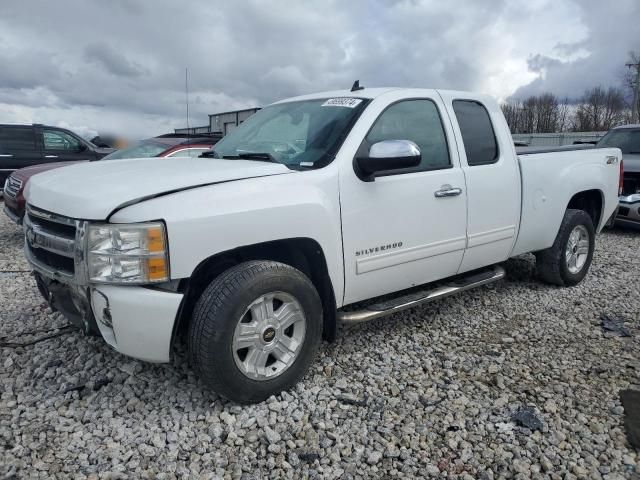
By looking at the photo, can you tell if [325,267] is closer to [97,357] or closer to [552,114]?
[97,357]

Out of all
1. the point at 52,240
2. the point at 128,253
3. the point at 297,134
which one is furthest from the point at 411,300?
the point at 52,240

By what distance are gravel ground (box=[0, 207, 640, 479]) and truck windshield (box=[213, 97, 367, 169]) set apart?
1.43 metres

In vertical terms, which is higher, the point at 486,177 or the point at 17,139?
the point at 17,139

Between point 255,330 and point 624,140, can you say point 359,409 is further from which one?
point 624,140

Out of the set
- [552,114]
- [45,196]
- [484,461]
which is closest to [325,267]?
[484,461]

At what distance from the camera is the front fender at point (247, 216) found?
8.13 feet

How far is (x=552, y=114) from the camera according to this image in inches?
1688

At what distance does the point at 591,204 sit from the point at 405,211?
9.96 feet

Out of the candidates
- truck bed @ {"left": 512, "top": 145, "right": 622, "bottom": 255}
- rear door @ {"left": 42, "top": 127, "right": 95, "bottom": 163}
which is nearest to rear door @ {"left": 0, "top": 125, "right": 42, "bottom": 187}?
rear door @ {"left": 42, "top": 127, "right": 95, "bottom": 163}

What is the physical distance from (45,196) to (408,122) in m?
2.39

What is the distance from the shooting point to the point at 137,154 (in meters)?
7.35

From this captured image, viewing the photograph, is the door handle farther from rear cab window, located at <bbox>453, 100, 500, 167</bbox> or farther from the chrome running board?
the chrome running board

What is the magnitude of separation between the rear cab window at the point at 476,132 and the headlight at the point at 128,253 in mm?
2465

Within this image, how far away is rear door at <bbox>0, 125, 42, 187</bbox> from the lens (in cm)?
1059
